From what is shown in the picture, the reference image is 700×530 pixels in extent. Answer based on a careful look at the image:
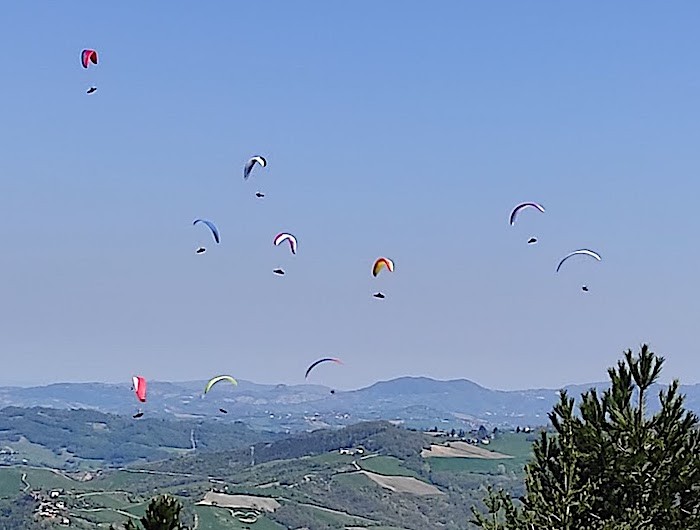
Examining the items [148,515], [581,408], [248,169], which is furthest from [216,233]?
[148,515]

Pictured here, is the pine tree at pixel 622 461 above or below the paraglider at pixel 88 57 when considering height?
below

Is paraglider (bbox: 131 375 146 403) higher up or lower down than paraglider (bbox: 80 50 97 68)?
lower down

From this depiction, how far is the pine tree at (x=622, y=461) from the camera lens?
2312cm

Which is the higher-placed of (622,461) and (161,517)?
(622,461)

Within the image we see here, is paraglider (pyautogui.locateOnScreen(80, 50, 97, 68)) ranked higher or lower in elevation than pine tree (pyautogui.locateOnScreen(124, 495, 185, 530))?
higher

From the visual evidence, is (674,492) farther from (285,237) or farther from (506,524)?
(285,237)

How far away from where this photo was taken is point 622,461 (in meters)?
24.2

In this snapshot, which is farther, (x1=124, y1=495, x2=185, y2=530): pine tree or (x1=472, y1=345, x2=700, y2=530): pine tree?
(x1=472, y1=345, x2=700, y2=530): pine tree

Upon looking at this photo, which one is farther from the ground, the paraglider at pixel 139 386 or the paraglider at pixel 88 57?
the paraglider at pixel 88 57

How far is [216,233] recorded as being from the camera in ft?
109

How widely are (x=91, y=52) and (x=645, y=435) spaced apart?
2196 centimetres

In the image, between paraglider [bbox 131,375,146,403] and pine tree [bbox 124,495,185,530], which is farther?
paraglider [bbox 131,375,146,403]

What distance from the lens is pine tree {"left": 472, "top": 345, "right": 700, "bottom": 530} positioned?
23.1 metres

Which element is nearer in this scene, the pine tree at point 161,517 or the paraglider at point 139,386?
the pine tree at point 161,517
